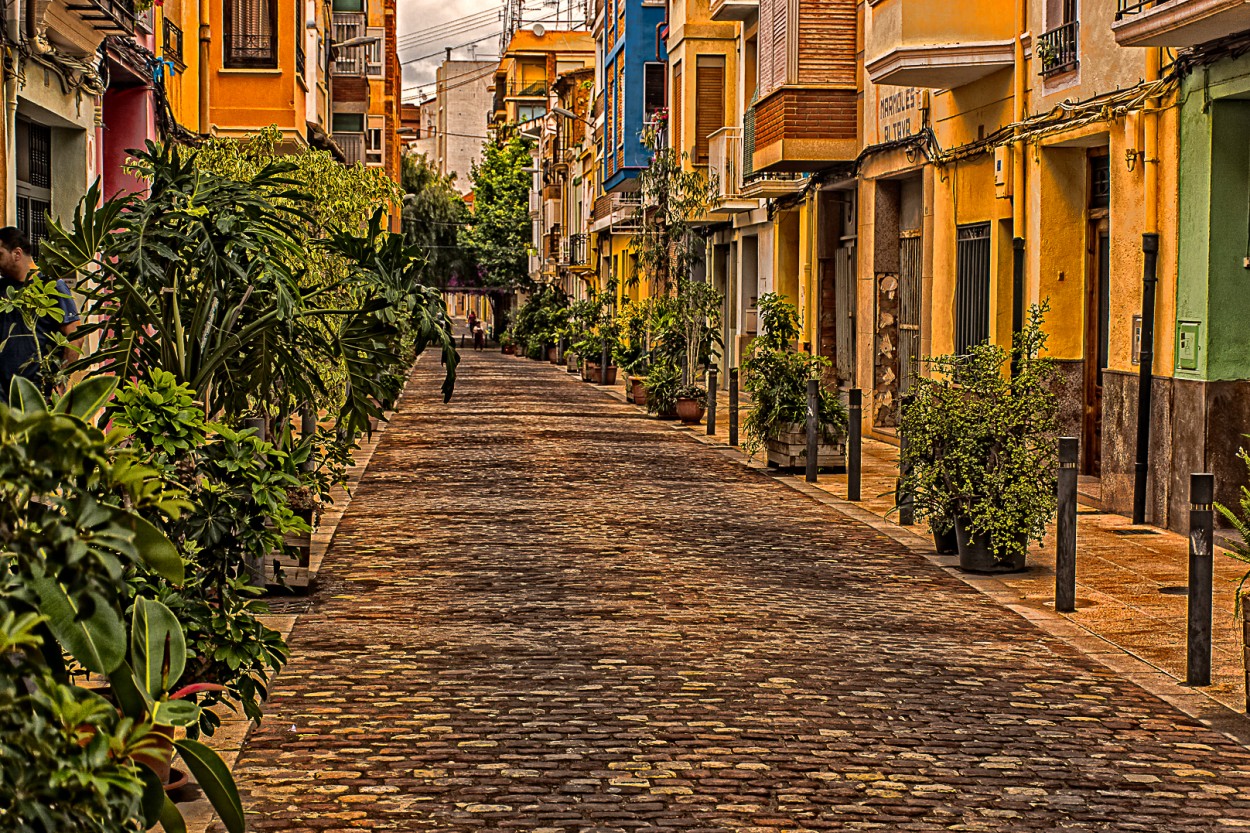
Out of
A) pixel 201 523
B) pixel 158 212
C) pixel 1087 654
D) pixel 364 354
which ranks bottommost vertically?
pixel 1087 654

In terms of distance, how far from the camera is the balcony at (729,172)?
1249 inches

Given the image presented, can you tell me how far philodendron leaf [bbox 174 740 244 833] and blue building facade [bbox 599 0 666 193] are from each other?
37.6 metres

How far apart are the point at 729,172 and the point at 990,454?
2126cm

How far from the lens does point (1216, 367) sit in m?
13.2

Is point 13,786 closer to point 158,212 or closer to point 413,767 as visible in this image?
point 413,767

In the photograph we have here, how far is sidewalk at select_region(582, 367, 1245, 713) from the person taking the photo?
877 centimetres

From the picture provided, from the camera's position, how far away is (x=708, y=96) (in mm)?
35875

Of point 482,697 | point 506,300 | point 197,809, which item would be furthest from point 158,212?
point 506,300

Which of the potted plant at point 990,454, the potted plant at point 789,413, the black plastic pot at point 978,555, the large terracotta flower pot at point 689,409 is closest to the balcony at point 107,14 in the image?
the potted plant at point 789,413

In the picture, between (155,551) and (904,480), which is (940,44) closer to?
(904,480)

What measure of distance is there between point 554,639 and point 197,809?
126 inches

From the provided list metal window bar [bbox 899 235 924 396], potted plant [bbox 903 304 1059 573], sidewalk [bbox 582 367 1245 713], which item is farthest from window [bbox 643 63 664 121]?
potted plant [bbox 903 304 1059 573]

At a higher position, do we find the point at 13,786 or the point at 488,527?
the point at 13,786

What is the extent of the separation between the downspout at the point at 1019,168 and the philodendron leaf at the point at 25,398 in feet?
50.8
